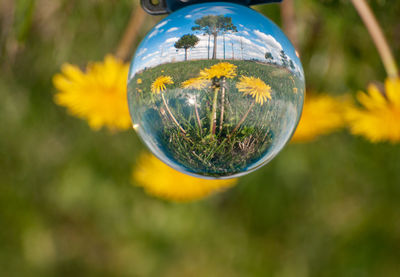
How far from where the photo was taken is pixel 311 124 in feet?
2.20

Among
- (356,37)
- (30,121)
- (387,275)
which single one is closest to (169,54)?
(356,37)

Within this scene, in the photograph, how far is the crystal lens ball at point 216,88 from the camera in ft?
1.06

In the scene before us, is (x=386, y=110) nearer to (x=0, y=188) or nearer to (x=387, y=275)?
(x=387, y=275)

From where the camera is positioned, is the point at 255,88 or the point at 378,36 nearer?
the point at 255,88

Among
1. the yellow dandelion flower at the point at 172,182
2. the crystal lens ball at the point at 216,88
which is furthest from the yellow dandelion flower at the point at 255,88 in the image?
the yellow dandelion flower at the point at 172,182

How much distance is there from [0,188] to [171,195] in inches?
40.8

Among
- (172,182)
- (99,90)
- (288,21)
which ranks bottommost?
(172,182)

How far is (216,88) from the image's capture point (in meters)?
0.32

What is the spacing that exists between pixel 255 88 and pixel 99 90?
318 mm

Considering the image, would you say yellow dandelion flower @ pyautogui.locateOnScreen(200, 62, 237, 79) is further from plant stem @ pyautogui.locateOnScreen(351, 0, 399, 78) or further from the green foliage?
plant stem @ pyautogui.locateOnScreen(351, 0, 399, 78)

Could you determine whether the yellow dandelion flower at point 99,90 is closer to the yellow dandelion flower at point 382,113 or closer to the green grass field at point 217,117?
the green grass field at point 217,117

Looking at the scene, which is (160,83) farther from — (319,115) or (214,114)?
(319,115)

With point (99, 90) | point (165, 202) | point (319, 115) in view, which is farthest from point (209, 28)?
point (165, 202)

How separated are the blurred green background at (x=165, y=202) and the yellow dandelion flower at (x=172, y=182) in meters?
0.42
